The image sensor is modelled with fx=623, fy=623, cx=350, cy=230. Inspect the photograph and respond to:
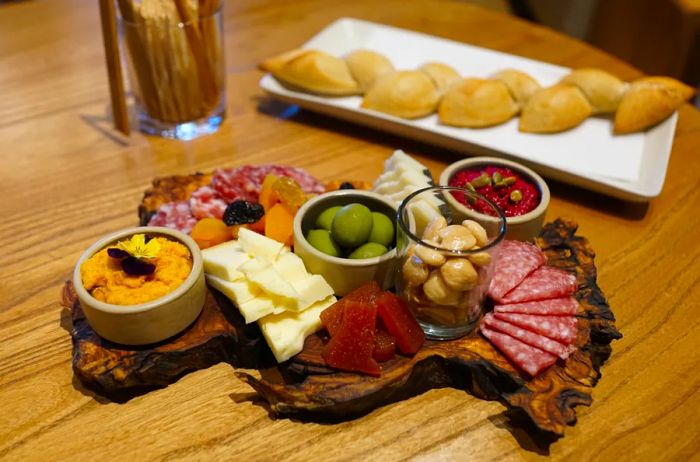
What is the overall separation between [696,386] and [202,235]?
3.48 feet

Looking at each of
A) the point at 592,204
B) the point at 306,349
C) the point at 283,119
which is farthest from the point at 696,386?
the point at 283,119

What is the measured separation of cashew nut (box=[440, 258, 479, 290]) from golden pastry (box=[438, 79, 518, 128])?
2.85 ft

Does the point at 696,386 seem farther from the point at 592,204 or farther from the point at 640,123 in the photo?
the point at 640,123

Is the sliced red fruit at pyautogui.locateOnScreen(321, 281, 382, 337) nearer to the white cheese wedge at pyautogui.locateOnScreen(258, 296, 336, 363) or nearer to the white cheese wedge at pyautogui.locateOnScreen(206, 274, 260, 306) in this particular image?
the white cheese wedge at pyautogui.locateOnScreen(258, 296, 336, 363)

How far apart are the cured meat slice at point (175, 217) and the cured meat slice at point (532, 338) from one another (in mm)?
713

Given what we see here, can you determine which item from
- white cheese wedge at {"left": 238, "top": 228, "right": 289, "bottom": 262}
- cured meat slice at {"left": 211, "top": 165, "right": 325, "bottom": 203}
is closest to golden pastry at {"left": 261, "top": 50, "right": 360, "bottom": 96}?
cured meat slice at {"left": 211, "top": 165, "right": 325, "bottom": 203}

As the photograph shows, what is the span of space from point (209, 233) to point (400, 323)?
0.48 meters

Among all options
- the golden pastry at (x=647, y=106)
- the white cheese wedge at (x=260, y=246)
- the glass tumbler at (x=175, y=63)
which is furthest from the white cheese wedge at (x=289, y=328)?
the golden pastry at (x=647, y=106)

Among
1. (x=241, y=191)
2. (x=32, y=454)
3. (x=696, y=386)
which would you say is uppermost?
(x=241, y=191)

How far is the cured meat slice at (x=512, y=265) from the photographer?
125cm

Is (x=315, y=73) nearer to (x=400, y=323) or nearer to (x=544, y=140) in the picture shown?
(x=544, y=140)

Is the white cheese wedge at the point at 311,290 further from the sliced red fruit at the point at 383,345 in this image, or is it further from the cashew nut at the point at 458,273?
the cashew nut at the point at 458,273

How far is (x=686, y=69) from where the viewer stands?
268cm

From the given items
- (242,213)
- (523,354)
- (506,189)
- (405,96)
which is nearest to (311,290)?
(242,213)
